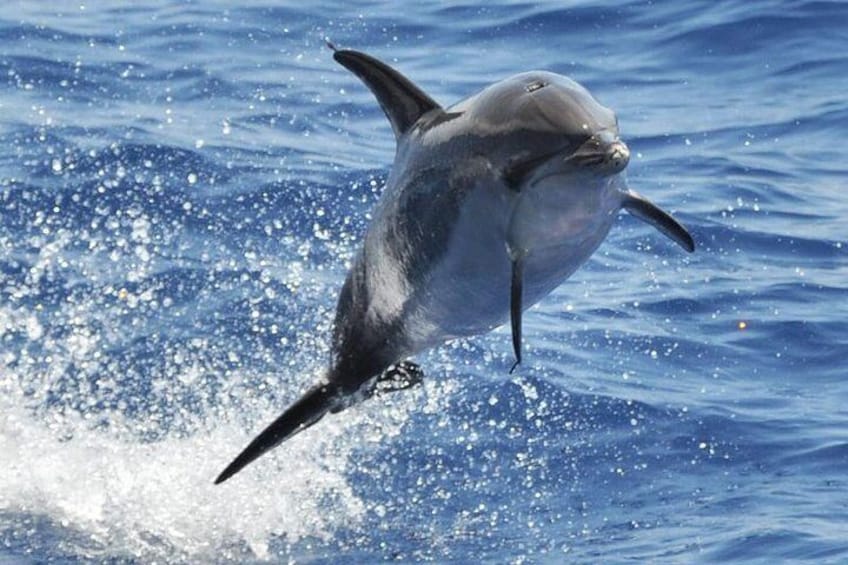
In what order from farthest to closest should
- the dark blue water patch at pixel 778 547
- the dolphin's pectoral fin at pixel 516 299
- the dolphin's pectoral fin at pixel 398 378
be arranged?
the dark blue water patch at pixel 778 547, the dolphin's pectoral fin at pixel 398 378, the dolphin's pectoral fin at pixel 516 299

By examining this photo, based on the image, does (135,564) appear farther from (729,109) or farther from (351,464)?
(729,109)

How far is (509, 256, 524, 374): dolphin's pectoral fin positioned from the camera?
18.0 feet

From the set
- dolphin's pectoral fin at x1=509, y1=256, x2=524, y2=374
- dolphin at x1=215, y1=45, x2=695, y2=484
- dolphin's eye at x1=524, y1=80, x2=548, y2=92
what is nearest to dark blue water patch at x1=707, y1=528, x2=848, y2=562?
dolphin at x1=215, y1=45, x2=695, y2=484

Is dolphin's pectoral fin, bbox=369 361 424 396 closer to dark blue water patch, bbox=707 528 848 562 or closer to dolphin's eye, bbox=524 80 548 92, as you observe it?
dolphin's eye, bbox=524 80 548 92

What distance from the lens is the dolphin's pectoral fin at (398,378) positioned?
6.98 metres

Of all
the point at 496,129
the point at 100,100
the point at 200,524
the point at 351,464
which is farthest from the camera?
the point at 100,100

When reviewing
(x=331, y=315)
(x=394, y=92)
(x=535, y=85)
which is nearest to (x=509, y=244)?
(x=535, y=85)

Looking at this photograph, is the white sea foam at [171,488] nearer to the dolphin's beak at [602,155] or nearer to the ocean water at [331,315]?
the ocean water at [331,315]

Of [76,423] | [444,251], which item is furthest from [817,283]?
[444,251]

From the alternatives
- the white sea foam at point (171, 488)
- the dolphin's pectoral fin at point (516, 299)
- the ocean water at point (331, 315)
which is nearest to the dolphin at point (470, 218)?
the dolphin's pectoral fin at point (516, 299)

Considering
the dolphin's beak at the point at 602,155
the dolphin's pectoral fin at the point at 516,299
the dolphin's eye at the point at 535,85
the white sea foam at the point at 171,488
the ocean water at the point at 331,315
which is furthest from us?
the ocean water at the point at 331,315

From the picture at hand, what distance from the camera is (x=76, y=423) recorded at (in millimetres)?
9062

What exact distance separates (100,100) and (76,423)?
5664 mm

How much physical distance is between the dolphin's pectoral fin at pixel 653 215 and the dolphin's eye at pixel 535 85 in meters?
0.46
